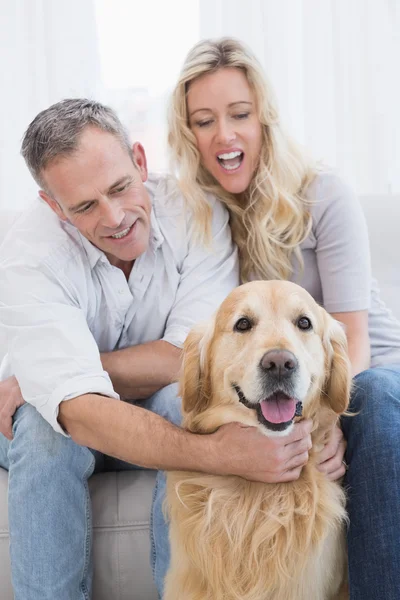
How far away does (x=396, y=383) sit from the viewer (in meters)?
1.58

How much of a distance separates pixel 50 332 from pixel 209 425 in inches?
17.5

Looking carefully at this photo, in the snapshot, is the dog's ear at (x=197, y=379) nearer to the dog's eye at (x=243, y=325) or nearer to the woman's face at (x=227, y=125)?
the dog's eye at (x=243, y=325)

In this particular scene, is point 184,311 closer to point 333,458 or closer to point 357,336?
point 357,336

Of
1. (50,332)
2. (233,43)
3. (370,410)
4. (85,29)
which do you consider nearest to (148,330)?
(50,332)

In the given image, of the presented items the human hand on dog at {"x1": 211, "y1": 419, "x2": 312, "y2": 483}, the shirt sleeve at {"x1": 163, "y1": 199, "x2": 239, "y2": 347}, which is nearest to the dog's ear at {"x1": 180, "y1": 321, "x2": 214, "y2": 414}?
the human hand on dog at {"x1": 211, "y1": 419, "x2": 312, "y2": 483}

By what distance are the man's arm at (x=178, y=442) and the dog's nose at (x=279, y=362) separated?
18 centimetres

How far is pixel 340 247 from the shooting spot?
2.01 meters

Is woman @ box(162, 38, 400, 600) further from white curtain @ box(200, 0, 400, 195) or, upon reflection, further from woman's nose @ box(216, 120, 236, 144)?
white curtain @ box(200, 0, 400, 195)

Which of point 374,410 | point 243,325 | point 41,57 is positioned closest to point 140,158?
point 243,325

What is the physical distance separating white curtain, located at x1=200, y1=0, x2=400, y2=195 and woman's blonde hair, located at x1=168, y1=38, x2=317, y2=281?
3.92 ft

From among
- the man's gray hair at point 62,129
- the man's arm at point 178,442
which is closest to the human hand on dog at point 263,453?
the man's arm at point 178,442

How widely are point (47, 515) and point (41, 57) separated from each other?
2419mm

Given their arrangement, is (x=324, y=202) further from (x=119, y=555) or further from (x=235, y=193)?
(x=119, y=555)

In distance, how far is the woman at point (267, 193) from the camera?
2.00 m
